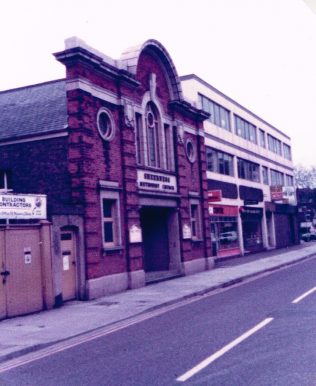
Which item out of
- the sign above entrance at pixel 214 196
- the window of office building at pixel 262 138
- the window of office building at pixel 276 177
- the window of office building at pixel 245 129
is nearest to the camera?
the sign above entrance at pixel 214 196

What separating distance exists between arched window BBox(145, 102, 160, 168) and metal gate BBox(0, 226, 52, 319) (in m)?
8.53

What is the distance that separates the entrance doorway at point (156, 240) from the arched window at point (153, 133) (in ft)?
8.52

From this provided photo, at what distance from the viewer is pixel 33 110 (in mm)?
19719

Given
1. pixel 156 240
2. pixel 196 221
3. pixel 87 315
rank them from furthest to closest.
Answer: pixel 196 221 < pixel 156 240 < pixel 87 315

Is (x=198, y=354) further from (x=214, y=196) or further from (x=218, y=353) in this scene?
(x=214, y=196)

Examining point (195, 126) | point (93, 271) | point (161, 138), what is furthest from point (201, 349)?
point (195, 126)

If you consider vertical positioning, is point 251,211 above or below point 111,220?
above

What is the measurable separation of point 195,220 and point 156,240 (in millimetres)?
2983

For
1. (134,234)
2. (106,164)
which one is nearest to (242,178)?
(134,234)

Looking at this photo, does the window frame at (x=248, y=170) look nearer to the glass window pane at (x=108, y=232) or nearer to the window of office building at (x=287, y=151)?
the window of office building at (x=287, y=151)

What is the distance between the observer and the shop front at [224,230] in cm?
3112

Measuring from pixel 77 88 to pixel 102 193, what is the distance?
372cm

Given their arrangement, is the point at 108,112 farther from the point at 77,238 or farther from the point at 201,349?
the point at 201,349

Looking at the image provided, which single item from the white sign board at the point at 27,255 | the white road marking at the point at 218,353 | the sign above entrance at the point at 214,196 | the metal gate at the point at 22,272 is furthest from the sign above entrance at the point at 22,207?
the sign above entrance at the point at 214,196
